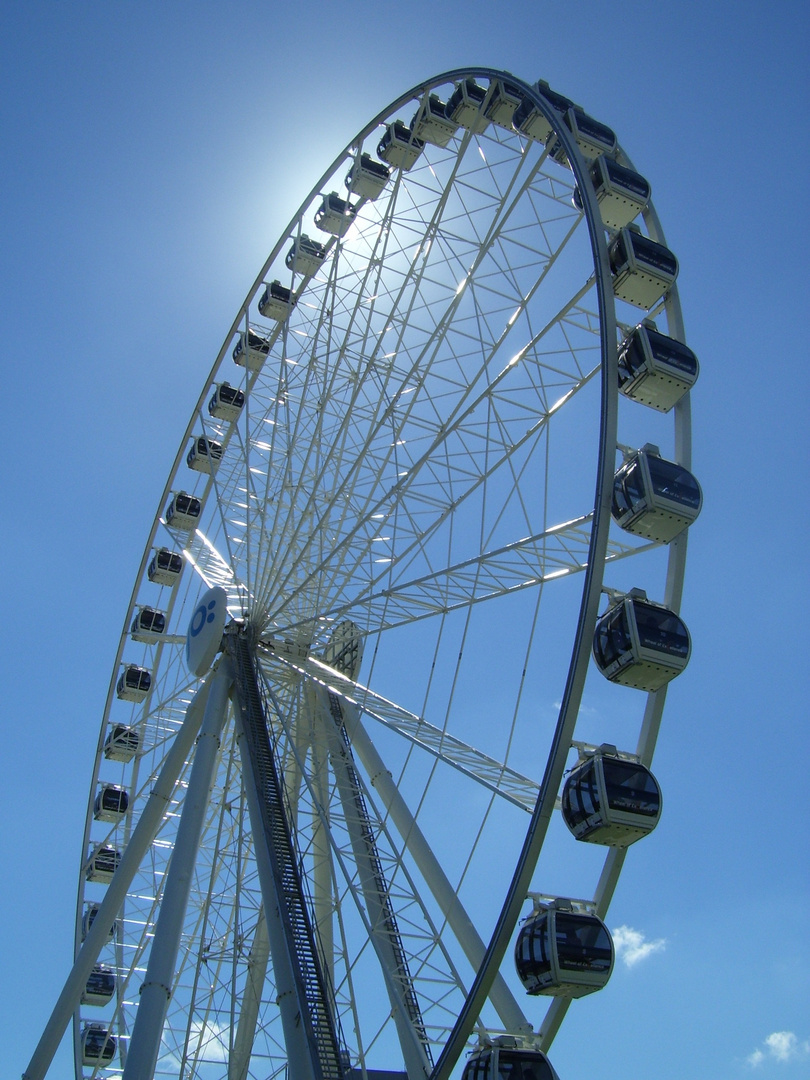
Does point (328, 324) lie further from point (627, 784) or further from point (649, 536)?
point (627, 784)

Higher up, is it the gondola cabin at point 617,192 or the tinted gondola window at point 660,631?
the gondola cabin at point 617,192

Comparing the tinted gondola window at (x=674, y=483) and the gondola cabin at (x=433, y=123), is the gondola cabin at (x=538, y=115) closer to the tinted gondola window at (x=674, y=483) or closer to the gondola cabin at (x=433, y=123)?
the gondola cabin at (x=433, y=123)

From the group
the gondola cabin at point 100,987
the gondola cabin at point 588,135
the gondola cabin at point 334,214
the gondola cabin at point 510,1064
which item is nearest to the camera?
the gondola cabin at point 510,1064

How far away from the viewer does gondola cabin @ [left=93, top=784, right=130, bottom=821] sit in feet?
76.0

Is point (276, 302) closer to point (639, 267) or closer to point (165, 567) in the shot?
point (165, 567)

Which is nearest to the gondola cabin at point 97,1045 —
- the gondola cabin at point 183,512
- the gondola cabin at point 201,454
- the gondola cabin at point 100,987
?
the gondola cabin at point 100,987

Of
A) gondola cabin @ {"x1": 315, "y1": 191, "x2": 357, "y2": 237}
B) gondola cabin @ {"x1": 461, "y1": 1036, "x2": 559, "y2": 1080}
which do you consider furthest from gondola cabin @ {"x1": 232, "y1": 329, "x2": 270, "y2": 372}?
gondola cabin @ {"x1": 461, "y1": 1036, "x2": 559, "y2": 1080}

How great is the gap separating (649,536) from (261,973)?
11.1m

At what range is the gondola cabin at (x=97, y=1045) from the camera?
67.9ft

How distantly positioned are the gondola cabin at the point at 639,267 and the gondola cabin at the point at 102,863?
59.1ft

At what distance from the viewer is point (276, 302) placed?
2305 cm

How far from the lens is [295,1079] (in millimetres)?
11242

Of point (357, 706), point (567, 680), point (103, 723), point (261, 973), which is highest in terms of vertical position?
point (103, 723)

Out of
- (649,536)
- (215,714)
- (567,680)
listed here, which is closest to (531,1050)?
(567,680)
